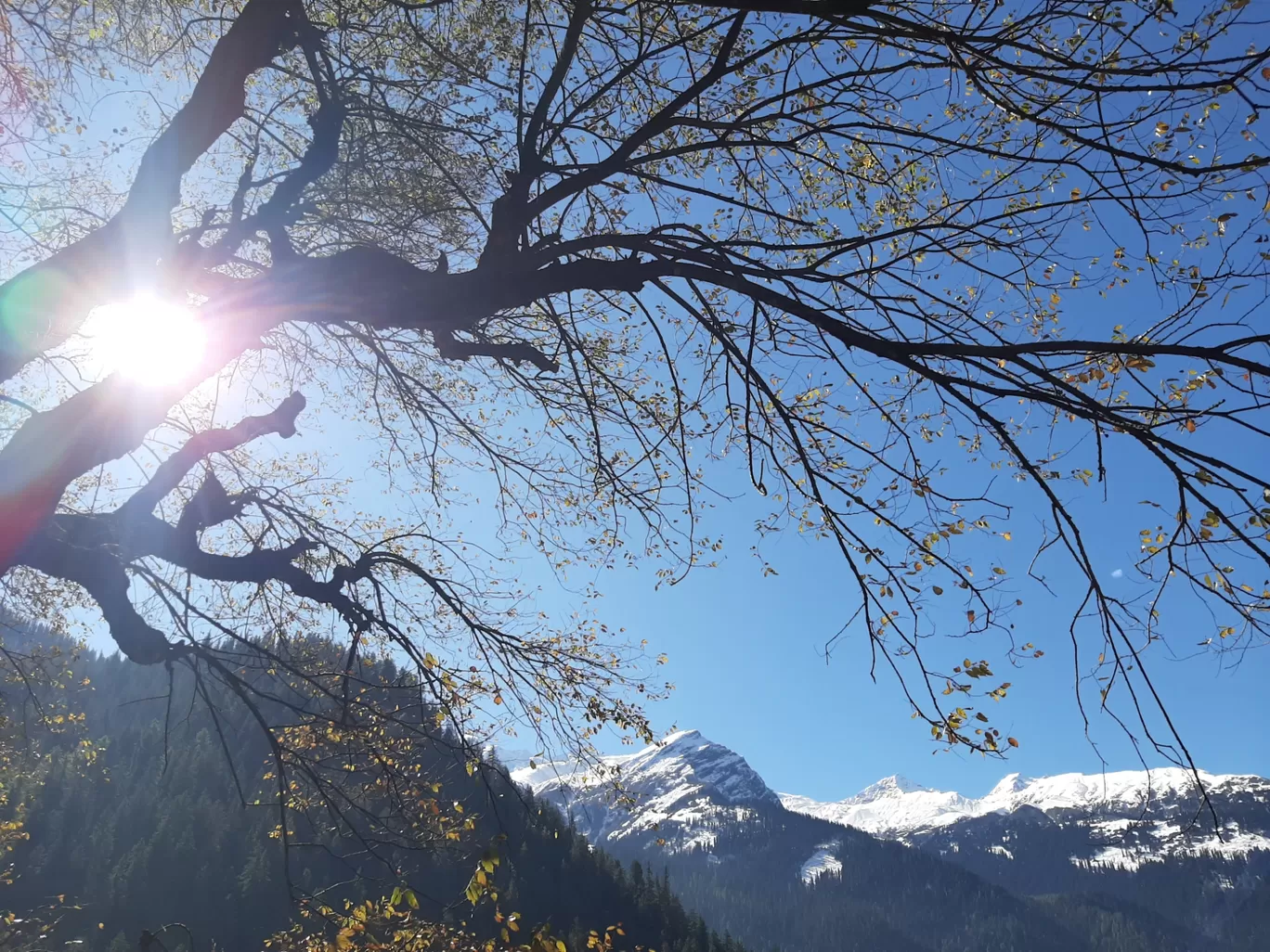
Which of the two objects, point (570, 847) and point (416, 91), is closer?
point (416, 91)

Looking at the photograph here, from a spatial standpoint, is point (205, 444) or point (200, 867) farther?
point (200, 867)

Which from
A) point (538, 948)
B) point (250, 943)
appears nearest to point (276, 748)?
point (538, 948)

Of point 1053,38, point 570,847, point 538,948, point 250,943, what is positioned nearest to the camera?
point 1053,38

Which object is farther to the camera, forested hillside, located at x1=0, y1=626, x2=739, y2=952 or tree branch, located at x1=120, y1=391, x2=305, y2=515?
forested hillside, located at x1=0, y1=626, x2=739, y2=952

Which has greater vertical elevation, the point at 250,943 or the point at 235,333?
the point at 235,333

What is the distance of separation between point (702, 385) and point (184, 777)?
4213 inches

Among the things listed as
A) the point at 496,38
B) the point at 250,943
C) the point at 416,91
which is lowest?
the point at 250,943

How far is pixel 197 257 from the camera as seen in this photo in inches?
239

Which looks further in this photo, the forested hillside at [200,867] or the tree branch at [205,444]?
the forested hillside at [200,867]

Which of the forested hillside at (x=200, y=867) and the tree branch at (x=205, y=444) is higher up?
the tree branch at (x=205, y=444)

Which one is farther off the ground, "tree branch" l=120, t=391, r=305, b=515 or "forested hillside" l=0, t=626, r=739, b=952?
"tree branch" l=120, t=391, r=305, b=515

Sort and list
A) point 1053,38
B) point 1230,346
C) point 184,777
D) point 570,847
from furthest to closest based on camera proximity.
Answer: point 570,847
point 184,777
point 1053,38
point 1230,346

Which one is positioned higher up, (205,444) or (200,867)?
(205,444)

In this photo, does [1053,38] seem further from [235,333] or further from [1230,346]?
[235,333]
